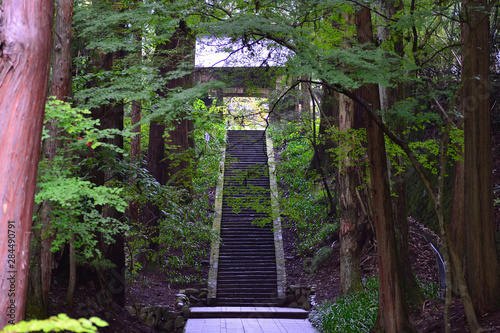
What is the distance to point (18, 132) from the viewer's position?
3.86m

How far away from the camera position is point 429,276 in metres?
11.1

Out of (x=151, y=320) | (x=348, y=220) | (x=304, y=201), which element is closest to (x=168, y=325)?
(x=151, y=320)

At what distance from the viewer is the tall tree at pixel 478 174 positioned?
22.5 feet

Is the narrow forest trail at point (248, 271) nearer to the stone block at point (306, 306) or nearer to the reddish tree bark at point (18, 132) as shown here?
A: the stone block at point (306, 306)

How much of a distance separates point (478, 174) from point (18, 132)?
19.9ft

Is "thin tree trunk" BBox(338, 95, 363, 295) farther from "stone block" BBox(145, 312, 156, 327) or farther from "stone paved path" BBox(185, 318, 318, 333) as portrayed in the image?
"stone block" BBox(145, 312, 156, 327)

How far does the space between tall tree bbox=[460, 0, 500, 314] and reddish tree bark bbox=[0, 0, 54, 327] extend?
5635 millimetres

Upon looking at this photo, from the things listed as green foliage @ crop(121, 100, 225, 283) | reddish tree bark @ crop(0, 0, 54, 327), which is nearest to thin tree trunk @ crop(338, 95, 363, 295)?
green foliage @ crop(121, 100, 225, 283)

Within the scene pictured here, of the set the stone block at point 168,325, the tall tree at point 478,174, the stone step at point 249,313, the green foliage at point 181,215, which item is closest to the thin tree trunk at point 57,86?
the green foliage at point 181,215

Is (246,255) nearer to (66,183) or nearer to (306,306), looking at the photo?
(306,306)

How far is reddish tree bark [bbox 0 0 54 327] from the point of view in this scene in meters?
3.75

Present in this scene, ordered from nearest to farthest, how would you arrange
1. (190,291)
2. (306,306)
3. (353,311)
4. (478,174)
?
1. (478,174)
2. (353,311)
3. (306,306)
4. (190,291)

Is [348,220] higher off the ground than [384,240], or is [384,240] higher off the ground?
[348,220]

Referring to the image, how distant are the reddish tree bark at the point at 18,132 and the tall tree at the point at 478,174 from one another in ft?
18.5
